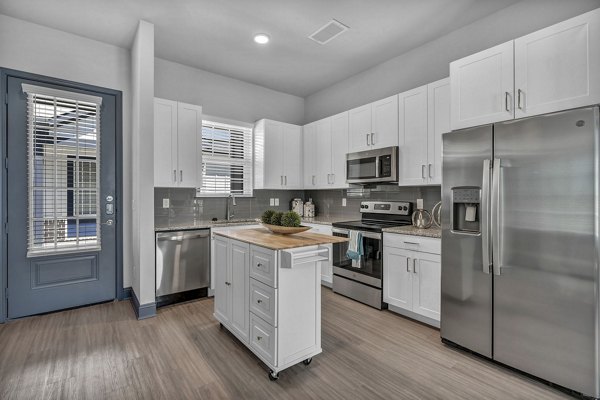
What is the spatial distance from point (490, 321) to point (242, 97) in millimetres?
4211

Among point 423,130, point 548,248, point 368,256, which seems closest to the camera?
point 548,248

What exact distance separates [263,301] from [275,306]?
0.50ft

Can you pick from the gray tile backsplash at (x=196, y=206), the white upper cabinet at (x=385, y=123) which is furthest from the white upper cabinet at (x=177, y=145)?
the white upper cabinet at (x=385, y=123)

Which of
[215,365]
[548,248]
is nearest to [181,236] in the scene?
[215,365]

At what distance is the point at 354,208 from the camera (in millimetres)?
4438

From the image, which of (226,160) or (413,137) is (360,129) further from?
(226,160)

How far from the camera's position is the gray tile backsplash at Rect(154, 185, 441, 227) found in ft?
12.3

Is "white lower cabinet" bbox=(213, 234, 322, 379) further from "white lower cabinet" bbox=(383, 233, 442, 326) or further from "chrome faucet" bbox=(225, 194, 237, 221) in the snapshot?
"chrome faucet" bbox=(225, 194, 237, 221)

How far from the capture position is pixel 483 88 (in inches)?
93.5

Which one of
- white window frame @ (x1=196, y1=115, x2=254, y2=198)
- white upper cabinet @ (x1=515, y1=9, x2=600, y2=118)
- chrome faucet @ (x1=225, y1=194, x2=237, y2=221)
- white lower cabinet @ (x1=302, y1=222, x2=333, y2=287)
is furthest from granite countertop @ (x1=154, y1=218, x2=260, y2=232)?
white upper cabinet @ (x1=515, y1=9, x2=600, y2=118)

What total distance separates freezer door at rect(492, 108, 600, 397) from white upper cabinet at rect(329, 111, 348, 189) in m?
2.14

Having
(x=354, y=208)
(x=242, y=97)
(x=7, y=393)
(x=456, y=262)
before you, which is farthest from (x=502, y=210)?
(x=242, y=97)

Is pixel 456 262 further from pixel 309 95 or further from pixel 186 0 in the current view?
pixel 309 95

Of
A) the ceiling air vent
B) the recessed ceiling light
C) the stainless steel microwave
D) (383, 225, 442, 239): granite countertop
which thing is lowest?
(383, 225, 442, 239): granite countertop
